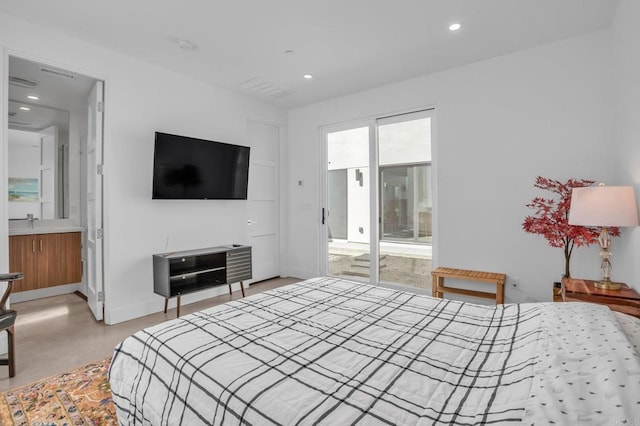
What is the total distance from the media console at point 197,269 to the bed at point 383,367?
192 cm

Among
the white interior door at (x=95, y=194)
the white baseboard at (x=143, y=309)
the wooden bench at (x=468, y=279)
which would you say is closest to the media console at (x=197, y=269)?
the white baseboard at (x=143, y=309)

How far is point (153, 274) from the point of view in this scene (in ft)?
12.3

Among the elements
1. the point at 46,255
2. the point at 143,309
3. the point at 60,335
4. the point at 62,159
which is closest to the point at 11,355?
the point at 60,335

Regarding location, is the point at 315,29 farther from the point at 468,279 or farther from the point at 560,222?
the point at 468,279

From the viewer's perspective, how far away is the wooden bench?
3.42 meters

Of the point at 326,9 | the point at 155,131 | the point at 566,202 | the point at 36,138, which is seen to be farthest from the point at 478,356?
the point at 36,138

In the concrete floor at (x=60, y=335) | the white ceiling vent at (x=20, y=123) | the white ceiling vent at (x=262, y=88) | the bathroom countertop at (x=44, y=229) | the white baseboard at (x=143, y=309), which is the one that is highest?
the white ceiling vent at (x=262, y=88)

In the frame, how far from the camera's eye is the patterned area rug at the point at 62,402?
1.88m

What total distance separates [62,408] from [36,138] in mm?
4426

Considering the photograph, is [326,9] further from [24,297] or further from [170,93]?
[24,297]

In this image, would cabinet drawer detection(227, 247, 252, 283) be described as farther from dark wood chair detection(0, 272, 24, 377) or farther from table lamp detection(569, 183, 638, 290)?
table lamp detection(569, 183, 638, 290)

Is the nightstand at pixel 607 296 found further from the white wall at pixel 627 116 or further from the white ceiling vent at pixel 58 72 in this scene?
the white ceiling vent at pixel 58 72

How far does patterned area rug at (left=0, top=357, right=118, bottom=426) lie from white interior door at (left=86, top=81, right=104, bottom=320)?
1291 mm

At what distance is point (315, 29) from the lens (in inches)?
119
